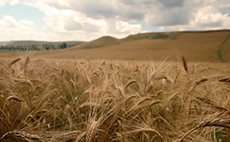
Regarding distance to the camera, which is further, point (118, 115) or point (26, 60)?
point (26, 60)

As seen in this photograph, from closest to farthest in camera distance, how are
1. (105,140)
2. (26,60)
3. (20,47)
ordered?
1. (105,140)
2. (26,60)
3. (20,47)

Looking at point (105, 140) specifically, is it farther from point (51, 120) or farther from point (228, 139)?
point (228, 139)

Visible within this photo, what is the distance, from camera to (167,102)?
1.86 meters

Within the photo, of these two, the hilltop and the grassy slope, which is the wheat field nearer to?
the hilltop

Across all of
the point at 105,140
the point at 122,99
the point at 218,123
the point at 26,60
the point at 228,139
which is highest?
the point at 26,60

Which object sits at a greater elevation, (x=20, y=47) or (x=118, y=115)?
(x=20, y=47)

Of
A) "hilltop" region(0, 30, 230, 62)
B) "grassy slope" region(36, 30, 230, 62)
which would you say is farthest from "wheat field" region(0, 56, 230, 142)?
"grassy slope" region(36, 30, 230, 62)

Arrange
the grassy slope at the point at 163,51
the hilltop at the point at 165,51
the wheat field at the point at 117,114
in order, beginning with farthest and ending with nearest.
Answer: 1. the grassy slope at the point at 163,51
2. the hilltop at the point at 165,51
3. the wheat field at the point at 117,114

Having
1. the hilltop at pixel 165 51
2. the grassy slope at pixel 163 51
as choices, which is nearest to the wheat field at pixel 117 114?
the hilltop at pixel 165 51

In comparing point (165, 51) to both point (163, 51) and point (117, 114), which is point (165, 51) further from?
point (117, 114)

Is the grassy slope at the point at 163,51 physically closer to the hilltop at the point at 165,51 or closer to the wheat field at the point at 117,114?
the hilltop at the point at 165,51

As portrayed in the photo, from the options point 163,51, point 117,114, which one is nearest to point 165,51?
point 163,51

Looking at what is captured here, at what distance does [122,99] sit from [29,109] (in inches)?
35.9

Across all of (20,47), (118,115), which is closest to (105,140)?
(118,115)
